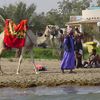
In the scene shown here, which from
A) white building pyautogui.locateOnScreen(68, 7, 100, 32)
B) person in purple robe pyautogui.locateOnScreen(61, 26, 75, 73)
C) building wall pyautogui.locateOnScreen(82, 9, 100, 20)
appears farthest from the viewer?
building wall pyautogui.locateOnScreen(82, 9, 100, 20)

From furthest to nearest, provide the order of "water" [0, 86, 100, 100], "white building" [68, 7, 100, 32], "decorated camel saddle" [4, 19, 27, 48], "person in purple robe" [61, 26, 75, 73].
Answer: "white building" [68, 7, 100, 32] < "person in purple robe" [61, 26, 75, 73] < "decorated camel saddle" [4, 19, 27, 48] < "water" [0, 86, 100, 100]

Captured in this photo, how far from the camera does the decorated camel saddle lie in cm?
1644

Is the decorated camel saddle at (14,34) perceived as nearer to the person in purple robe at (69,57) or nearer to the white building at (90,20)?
the person in purple robe at (69,57)

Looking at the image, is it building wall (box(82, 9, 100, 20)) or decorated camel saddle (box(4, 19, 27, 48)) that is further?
building wall (box(82, 9, 100, 20))

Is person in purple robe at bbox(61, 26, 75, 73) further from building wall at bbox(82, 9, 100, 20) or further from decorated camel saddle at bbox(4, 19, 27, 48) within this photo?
building wall at bbox(82, 9, 100, 20)

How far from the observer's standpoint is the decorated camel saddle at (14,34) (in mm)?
16438

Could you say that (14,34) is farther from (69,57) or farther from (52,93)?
(52,93)

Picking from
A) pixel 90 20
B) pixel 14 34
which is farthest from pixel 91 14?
pixel 14 34

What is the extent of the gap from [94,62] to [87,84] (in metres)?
5.25

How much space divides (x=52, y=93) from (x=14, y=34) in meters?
3.86

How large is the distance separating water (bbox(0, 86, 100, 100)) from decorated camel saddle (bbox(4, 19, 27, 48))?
299 centimetres

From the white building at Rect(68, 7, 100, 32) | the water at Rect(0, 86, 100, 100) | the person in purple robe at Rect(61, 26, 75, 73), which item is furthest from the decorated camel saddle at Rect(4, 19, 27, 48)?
the white building at Rect(68, 7, 100, 32)

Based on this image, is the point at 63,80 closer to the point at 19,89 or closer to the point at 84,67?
the point at 19,89

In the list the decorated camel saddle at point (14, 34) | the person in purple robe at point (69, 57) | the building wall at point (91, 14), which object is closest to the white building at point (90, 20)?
the building wall at point (91, 14)
